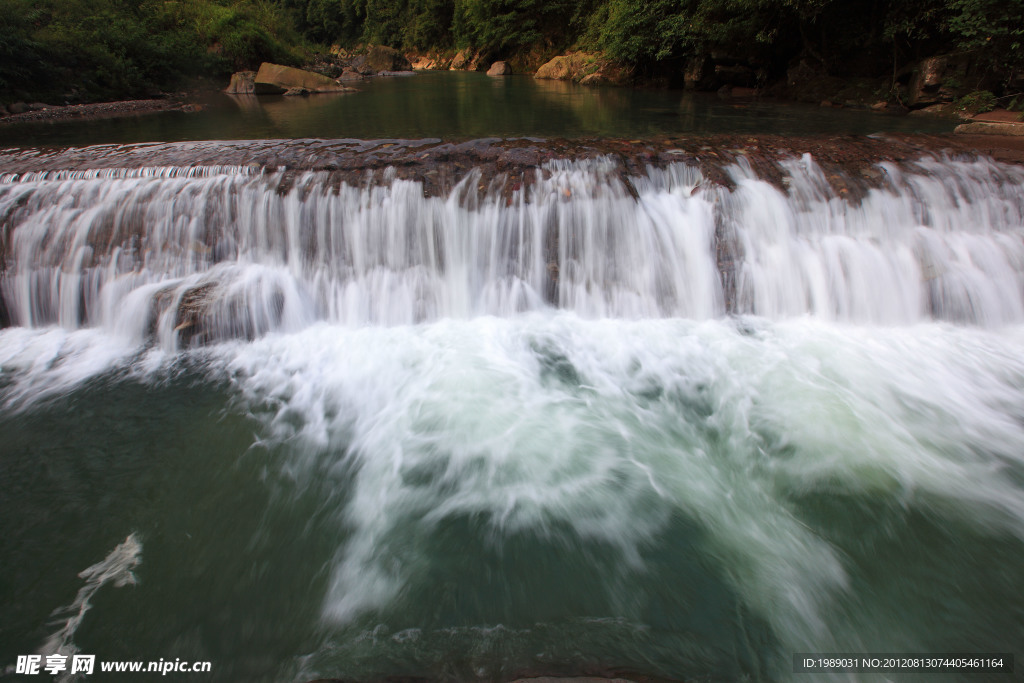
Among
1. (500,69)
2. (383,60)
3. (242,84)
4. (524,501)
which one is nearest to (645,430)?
(524,501)

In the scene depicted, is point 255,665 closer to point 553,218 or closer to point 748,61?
point 553,218

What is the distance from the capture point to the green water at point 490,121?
7.65 metres

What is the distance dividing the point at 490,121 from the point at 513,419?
7.10m

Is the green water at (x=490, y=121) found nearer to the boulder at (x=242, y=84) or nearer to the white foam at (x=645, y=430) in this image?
the white foam at (x=645, y=430)

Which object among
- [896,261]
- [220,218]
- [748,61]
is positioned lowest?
[896,261]

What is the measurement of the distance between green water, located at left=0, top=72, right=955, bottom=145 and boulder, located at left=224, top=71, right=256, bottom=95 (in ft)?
23.4

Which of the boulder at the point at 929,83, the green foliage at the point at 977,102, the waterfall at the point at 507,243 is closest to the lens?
the waterfall at the point at 507,243

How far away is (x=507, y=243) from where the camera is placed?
5074 mm

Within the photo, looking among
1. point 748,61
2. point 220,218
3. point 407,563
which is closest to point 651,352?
point 407,563

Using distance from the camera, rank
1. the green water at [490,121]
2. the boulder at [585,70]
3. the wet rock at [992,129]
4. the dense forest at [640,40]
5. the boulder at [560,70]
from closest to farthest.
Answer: the wet rock at [992,129], the green water at [490,121], the dense forest at [640,40], the boulder at [585,70], the boulder at [560,70]

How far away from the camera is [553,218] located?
5066 mm

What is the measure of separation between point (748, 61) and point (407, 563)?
16.9 metres

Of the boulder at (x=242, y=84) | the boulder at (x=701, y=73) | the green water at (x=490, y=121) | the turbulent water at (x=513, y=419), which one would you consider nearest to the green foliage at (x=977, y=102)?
the green water at (x=490, y=121)

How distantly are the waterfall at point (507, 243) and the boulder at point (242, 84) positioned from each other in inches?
665
